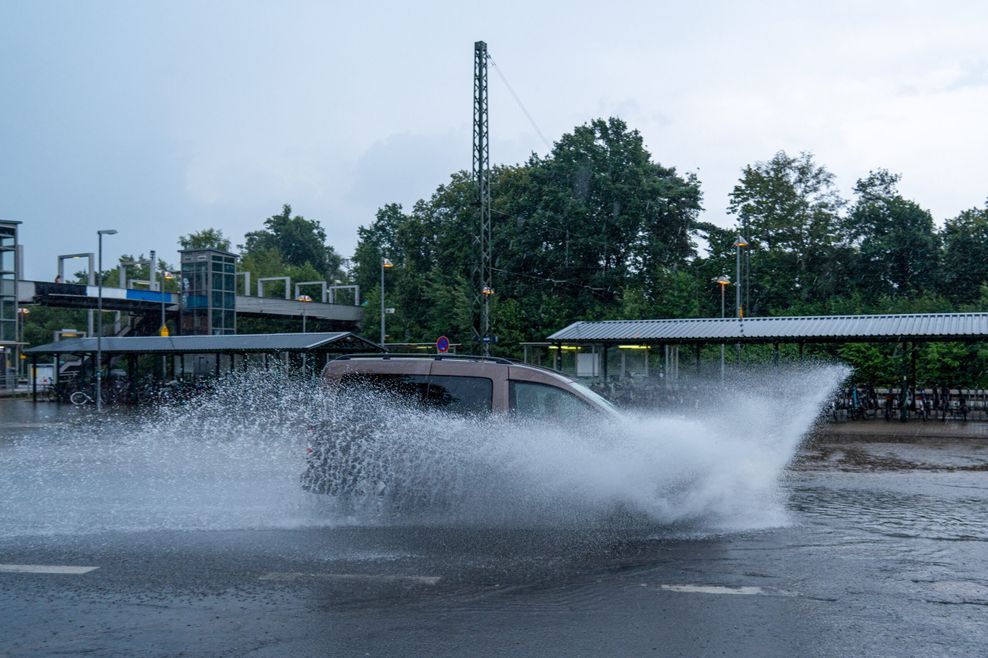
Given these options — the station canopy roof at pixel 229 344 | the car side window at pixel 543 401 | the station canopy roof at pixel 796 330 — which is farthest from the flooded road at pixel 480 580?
the station canopy roof at pixel 229 344

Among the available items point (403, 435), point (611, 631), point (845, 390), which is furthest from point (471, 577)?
point (845, 390)

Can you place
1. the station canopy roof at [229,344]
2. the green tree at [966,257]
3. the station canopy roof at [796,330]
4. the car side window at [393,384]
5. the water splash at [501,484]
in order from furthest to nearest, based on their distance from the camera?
the green tree at [966,257]
the station canopy roof at [229,344]
the station canopy roof at [796,330]
the car side window at [393,384]
the water splash at [501,484]

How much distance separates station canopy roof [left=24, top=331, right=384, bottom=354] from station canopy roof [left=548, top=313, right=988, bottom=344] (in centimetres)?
842

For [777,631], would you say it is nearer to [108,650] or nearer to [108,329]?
[108,650]

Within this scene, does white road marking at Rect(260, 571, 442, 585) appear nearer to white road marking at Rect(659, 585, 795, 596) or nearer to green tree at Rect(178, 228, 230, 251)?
white road marking at Rect(659, 585, 795, 596)

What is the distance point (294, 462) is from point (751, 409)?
7.45 m

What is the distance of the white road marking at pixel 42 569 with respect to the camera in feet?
23.5

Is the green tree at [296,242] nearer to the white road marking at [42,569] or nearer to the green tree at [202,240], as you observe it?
the green tree at [202,240]

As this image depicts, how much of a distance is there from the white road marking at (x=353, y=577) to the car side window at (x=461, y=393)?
235cm

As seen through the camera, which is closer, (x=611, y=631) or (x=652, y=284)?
(x=611, y=631)

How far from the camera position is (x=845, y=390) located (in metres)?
29.0

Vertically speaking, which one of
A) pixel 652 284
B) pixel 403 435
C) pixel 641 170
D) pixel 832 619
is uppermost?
pixel 641 170

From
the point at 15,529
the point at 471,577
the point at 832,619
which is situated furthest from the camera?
the point at 15,529

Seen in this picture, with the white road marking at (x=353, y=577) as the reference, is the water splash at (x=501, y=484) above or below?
above
